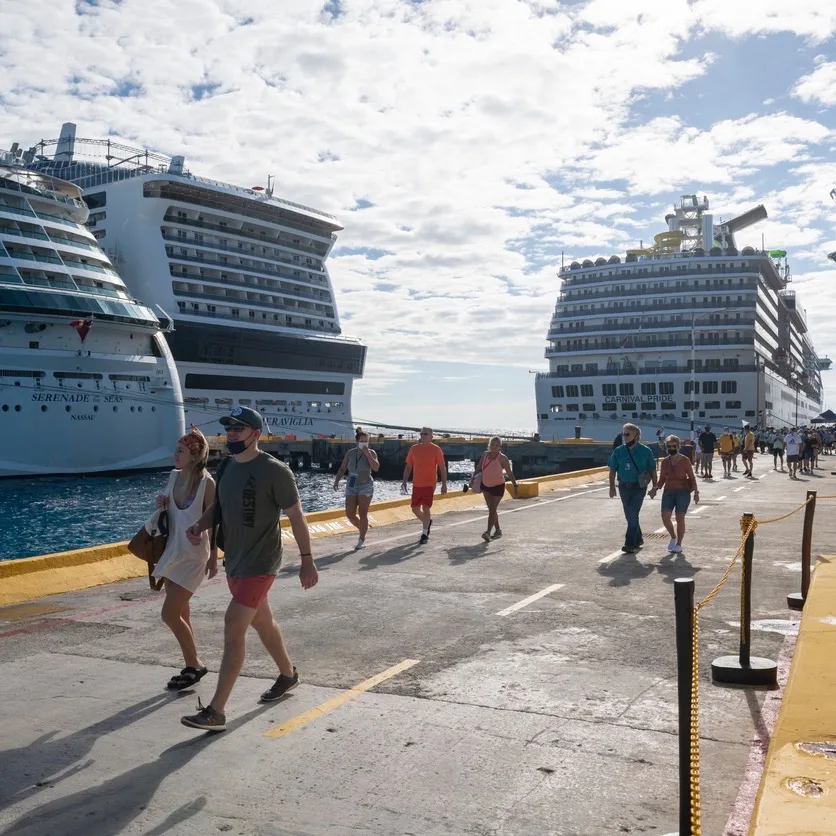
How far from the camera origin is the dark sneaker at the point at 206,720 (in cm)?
488

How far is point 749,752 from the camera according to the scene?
15.6 feet

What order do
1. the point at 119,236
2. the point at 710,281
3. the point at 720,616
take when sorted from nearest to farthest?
the point at 720,616 → the point at 119,236 → the point at 710,281

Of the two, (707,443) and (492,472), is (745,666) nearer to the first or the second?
(492,472)

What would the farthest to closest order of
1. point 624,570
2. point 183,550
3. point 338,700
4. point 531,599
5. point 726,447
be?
1. point 726,447
2. point 624,570
3. point 531,599
4. point 183,550
5. point 338,700

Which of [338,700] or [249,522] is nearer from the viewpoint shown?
[249,522]

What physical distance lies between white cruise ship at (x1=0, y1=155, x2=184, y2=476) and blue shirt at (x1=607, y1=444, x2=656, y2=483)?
34301 mm

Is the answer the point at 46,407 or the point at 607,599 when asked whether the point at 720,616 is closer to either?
the point at 607,599

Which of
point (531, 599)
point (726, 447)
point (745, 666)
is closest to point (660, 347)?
point (726, 447)

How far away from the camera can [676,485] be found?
12.6 metres

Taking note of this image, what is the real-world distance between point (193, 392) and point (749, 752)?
189ft

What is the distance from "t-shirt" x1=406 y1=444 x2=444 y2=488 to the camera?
13.9m

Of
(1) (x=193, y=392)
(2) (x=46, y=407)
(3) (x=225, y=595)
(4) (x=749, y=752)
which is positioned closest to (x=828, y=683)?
(4) (x=749, y=752)

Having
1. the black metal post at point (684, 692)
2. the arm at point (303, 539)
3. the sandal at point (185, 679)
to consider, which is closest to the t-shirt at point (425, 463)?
the sandal at point (185, 679)

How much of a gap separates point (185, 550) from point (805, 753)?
389 centimetres
